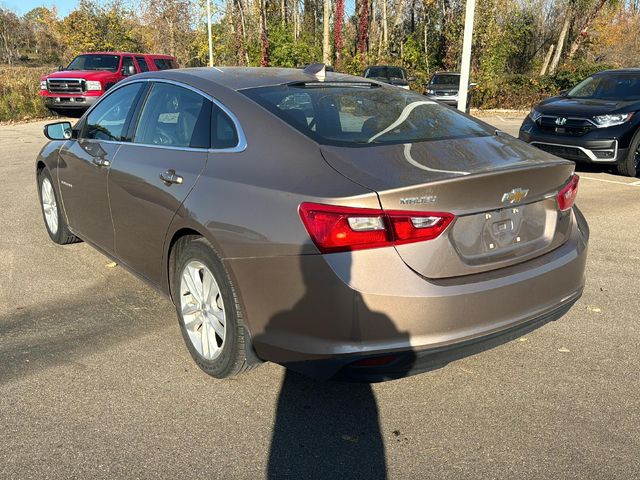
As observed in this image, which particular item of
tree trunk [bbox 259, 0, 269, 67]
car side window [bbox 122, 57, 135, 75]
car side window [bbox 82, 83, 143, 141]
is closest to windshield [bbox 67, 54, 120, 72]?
car side window [bbox 122, 57, 135, 75]

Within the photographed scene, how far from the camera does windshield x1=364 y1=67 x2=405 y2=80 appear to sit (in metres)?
21.5

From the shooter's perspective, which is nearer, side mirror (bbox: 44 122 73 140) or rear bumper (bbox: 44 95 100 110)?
side mirror (bbox: 44 122 73 140)

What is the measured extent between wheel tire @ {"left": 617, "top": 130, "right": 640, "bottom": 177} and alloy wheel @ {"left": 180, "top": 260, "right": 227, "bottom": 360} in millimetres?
7753

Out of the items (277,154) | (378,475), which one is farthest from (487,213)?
(378,475)

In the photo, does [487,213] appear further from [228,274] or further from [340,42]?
[340,42]

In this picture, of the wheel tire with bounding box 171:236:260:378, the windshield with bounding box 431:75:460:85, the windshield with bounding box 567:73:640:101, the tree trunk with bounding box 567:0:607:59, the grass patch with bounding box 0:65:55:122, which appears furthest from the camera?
the tree trunk with bounding box 567:0:607:59

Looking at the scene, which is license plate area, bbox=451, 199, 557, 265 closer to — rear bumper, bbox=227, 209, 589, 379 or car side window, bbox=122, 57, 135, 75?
rear bumper, bbox=227, 209, 589, 379

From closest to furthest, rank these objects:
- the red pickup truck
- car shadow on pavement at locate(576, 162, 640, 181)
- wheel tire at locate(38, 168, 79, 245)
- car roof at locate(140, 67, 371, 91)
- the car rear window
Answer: car roof at locate(140, 67, 371, 91) → wheel tire at locate(38, 168, 79, 245) → car shadow on pavement at locate(576, 162, 640, 181) → the red pickup truck → the car rear window

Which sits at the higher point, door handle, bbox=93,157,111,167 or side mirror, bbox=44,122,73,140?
side mirror, bbox=44,122,73,140

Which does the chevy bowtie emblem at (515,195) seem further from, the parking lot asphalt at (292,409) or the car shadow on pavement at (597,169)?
the car shadow on pavement at (597,169)

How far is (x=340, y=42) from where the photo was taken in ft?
91.5

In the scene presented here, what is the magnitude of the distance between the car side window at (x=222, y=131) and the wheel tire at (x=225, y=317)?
1.70 ft

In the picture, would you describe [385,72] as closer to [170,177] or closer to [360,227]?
[170,177]

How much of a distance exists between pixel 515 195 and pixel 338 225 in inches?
35.5
